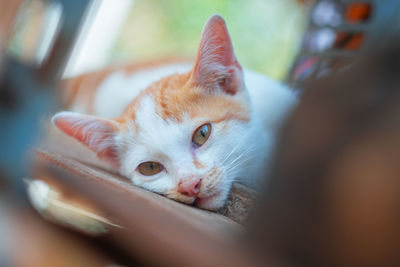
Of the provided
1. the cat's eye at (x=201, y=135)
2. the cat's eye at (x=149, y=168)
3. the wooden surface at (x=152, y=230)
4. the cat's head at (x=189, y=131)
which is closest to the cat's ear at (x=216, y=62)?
the cat's head at (x=189, y=131)

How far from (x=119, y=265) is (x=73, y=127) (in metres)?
0.67

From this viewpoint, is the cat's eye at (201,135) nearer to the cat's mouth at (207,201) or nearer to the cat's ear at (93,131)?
the cat's mouth at (207,201)

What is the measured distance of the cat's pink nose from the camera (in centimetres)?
85

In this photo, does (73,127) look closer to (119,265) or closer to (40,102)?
(40,102)

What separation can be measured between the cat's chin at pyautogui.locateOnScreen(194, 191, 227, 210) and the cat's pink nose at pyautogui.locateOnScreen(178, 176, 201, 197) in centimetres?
3

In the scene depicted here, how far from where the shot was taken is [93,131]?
3.65 ft

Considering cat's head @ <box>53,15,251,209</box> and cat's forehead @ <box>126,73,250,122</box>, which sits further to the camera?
cat's forehead @ <box>126,73,250,122</box>

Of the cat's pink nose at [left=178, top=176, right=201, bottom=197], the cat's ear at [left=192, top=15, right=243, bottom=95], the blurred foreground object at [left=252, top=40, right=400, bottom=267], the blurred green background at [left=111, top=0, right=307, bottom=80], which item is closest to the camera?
the blurred foreground object at [left=252, top=40, right=400, bottom=267]

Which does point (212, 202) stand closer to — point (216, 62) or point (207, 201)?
point (207, 201)

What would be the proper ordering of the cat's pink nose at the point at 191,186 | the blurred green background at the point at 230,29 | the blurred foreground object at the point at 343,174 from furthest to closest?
the blurred green background at the point at 230,29
the cat's pink nose at the point at 191,186
the blurred foreground object at the point at 343,174

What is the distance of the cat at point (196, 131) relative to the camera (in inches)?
35.4

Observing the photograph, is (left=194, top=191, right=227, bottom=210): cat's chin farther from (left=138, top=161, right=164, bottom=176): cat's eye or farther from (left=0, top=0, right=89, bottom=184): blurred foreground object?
(left=0, top=0, right=89, bottom=184): blurred foreground object

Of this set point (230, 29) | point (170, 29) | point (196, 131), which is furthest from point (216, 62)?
point (170, 29)

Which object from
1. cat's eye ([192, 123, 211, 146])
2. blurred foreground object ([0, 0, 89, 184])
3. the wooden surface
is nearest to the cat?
cat's eye ([192, 123, 211, 146])
